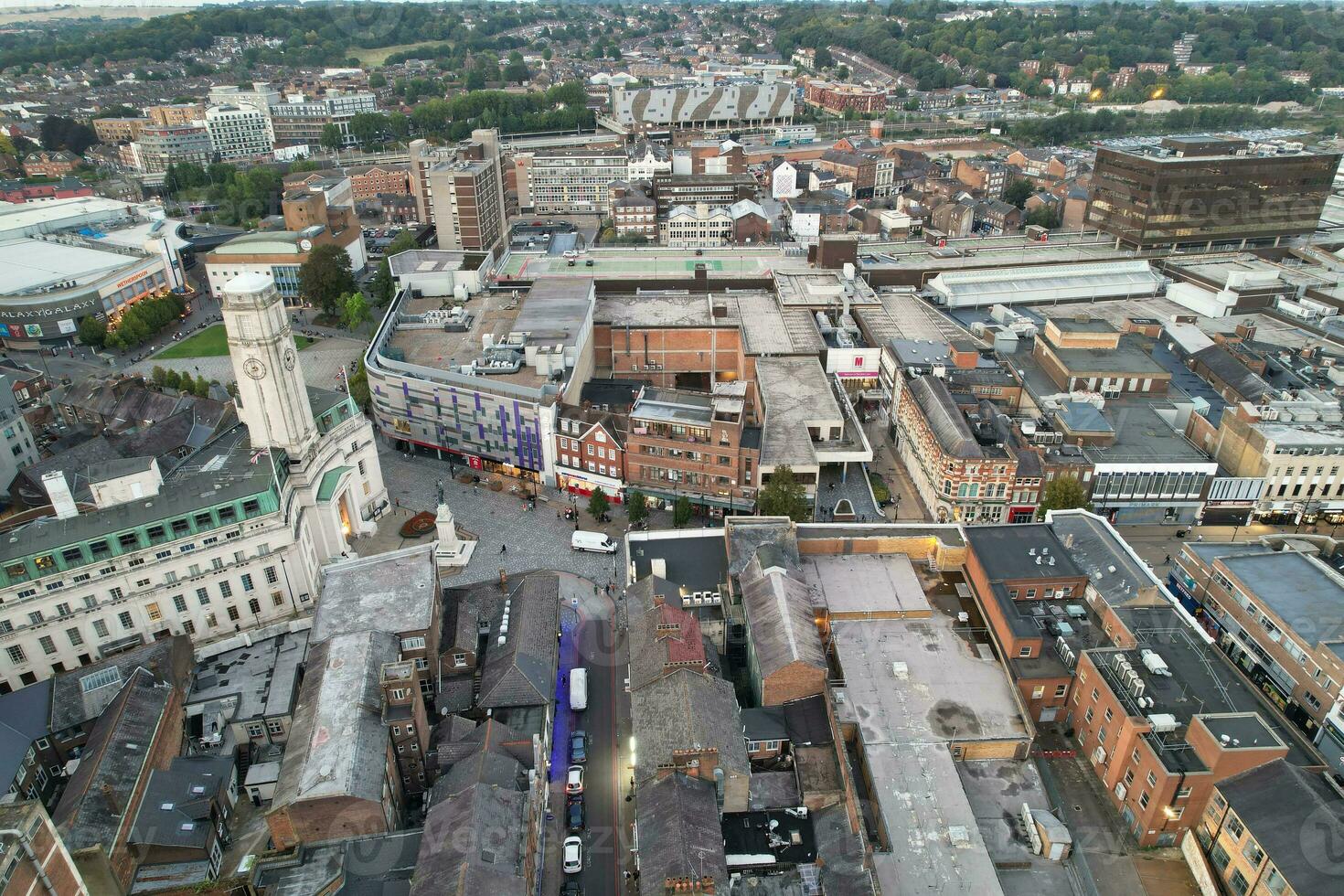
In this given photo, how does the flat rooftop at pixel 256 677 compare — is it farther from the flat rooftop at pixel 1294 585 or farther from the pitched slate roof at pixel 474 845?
the flat rooftop at pixel 1294 585

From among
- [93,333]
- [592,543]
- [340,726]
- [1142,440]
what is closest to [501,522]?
[592,543]

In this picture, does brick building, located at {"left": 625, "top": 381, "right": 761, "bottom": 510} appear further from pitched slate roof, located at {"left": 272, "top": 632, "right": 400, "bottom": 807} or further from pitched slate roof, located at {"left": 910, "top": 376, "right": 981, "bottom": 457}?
pitched slate roof, located at {"left": 272, "top": 632, "right": 400, "bottom": 807}

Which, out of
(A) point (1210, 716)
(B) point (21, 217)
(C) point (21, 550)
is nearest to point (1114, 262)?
(A) point (1210, 716)

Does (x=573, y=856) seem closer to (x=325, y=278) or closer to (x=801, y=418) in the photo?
(x=801, y=418)

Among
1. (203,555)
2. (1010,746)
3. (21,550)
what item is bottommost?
(1010,746)

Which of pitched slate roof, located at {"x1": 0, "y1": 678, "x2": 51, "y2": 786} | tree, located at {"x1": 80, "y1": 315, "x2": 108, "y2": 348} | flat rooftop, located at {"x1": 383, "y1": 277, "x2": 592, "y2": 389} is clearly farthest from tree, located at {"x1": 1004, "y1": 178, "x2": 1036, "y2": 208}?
pitched slate roof, located at {"x1": 0, "y1": 678, "x2": 51, "y2": 786}

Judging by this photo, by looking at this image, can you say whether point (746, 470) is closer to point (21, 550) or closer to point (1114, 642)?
point (1114, 642)

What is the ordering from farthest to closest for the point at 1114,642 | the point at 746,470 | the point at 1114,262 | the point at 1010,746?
the point at 1114,262
the point at 746,470
the point at 1114,642
the point at 1010,746
